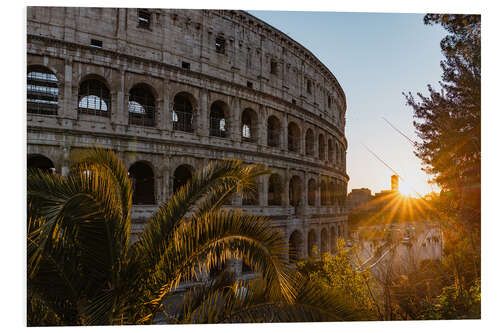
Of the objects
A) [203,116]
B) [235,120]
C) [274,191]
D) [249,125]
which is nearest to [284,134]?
[249,125]

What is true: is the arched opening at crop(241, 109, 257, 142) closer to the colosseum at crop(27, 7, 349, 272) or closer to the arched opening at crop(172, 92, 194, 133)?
the colosseum at crop(27, 7, 349, 272)

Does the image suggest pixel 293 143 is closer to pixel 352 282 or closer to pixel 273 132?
pixel 273 132

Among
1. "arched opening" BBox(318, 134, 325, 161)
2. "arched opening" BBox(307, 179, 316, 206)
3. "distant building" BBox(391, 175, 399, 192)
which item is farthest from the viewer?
"arched opening" BBox(318, 134, 325, 161)

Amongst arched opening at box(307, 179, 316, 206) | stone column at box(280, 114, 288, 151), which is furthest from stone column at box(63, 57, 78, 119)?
arched opening at box(307, 179, 316, 206)

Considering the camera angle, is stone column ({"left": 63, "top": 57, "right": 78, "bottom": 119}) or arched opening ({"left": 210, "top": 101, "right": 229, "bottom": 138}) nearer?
stone column ({"left": 63, "top": 57, "right": 78, "bottom": 119})

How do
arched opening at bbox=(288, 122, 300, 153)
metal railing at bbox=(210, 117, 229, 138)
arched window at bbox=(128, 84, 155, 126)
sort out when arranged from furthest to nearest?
1. arched opening at bbox=(288, 122, 300, 153)
2. metal railing at bbox=(210, 117, 229, 138)
3. arched window at bbox=(128, 84, 155, 126)
